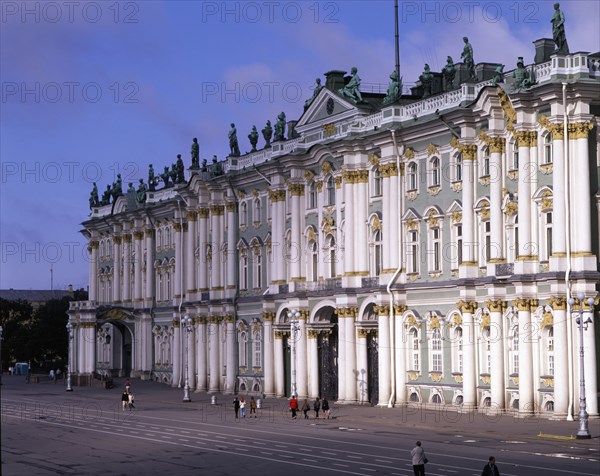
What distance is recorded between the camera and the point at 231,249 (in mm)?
93812

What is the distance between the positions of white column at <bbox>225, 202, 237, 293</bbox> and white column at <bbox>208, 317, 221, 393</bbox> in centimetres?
325

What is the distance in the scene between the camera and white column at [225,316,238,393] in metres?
91.9

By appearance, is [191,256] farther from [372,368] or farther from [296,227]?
[372,368]

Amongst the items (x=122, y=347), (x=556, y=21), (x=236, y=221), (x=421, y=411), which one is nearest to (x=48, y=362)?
(x=122, y=347)

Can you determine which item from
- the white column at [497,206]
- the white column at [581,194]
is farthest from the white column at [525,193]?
the white column at [581,194]

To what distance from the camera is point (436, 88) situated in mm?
80750

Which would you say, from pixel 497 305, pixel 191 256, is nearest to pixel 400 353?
pixel 497 305

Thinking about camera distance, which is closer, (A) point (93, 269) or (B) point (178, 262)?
(B) point (178, 262)

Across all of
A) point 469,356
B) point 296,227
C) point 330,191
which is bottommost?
point 469,356

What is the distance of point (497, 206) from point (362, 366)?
53.0 ft

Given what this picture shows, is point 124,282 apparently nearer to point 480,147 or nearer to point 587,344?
point 480,147

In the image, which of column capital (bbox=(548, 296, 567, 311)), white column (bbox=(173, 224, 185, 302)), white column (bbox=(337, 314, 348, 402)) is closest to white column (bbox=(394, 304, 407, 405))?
white column (bbox=(337, 314, 348, 402))

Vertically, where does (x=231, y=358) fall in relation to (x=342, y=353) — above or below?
below

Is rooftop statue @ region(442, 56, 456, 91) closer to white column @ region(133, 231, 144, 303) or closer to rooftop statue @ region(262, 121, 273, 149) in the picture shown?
rooftop statue @ region(262, 121, 273, 149)
